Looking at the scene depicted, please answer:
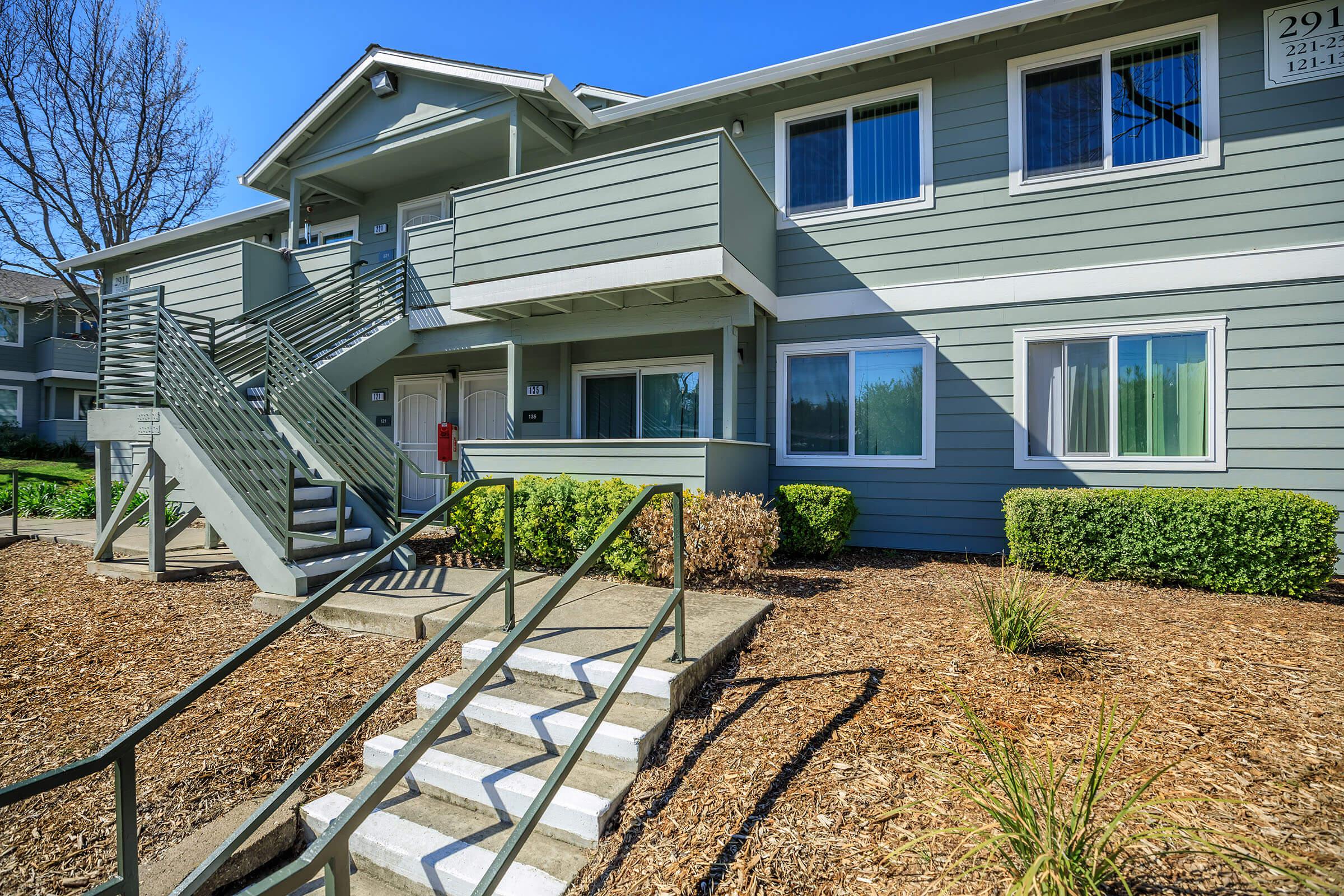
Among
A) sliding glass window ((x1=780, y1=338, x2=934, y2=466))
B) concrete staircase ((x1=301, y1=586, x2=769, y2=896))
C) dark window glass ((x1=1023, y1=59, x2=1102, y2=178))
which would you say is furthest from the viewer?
sliding glass window ((x1=780, y1=338, x2=934, y2=466))

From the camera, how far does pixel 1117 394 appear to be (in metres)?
7.51

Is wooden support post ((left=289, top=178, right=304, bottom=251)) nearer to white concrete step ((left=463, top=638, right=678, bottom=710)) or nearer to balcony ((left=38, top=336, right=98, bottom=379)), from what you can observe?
white concrete step ((left=463, top=638, right=678, bottom=710))

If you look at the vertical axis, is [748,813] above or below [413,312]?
below

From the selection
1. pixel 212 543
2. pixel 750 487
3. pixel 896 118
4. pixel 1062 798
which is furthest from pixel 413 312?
Answer: pixel 1062 798

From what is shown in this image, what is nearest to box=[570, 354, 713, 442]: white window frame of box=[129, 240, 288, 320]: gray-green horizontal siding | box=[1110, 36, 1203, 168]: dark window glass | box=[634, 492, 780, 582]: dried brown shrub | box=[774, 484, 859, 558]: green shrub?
box=[774, 484, 859, 558]: green shrub

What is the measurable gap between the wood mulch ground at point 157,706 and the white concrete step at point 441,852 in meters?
0.65

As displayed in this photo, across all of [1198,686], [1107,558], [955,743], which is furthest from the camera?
[1107,558]

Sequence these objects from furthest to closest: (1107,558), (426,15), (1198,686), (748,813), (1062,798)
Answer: (426,15)
(1107,558)
(1198,686)
(748,813)
(1062,798)

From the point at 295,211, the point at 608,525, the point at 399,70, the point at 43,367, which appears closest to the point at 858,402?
the point at 608,525

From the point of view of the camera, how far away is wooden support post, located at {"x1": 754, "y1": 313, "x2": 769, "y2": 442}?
8.97m

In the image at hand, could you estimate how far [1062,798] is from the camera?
8.57ft

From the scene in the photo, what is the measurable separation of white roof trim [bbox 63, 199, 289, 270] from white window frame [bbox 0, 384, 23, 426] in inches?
405

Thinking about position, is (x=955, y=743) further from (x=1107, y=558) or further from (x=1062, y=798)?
(x=1107, y=558)

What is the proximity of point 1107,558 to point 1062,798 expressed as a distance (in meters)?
4.76
